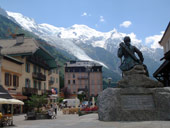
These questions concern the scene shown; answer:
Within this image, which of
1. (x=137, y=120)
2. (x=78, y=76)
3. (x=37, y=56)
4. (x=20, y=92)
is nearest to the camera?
(x=137, y=120)

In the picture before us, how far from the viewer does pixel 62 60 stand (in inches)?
5994

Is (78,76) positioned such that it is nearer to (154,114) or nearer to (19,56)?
(19,56)

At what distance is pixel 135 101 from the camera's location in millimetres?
11172

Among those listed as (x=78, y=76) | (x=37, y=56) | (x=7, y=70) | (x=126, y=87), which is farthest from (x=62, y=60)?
(x=126, y=87)

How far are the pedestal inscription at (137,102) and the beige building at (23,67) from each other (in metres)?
23.1

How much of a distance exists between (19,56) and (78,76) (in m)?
53.9

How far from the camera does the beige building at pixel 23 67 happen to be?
33.2 meters

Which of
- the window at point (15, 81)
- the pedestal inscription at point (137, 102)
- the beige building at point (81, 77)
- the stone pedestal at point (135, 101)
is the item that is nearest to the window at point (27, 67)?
the window at point (15, 81)

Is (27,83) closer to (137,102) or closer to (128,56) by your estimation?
(128,56)

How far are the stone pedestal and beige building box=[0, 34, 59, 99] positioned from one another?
22.8 m

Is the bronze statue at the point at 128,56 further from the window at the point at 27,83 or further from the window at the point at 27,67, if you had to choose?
the window at the point at 27,83

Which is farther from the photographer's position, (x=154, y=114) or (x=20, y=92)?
(x=20, y=92)

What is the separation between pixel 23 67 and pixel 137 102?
29383mm

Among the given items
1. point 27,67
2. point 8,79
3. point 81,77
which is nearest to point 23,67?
point 27,67
